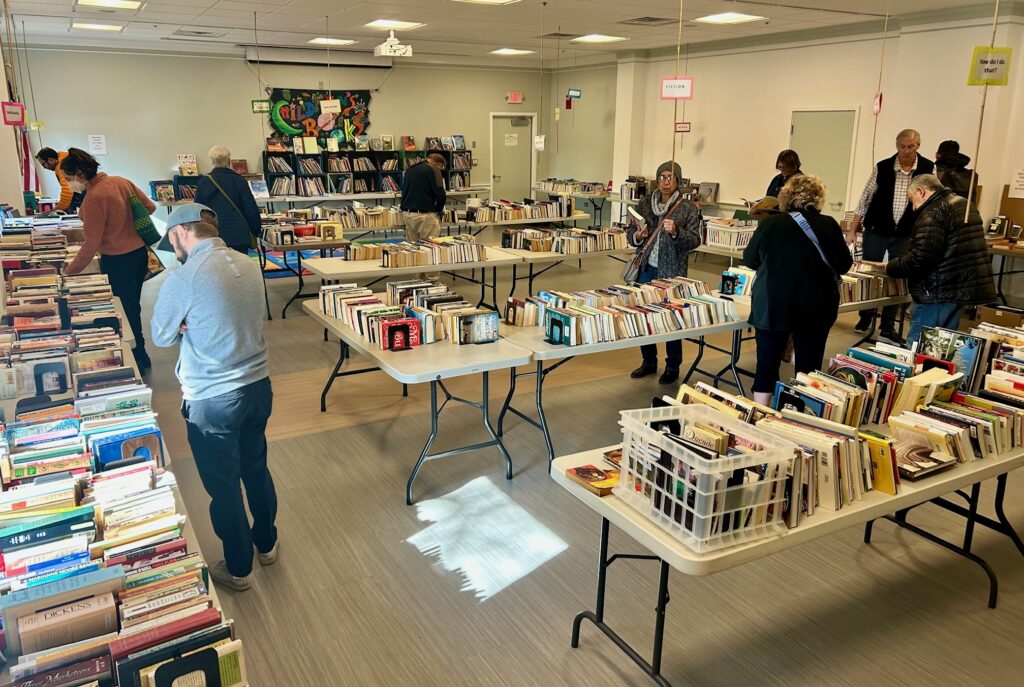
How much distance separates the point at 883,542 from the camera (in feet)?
12.5

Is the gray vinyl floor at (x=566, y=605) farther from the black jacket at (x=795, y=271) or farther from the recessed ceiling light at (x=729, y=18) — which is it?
the recessed ceiling light at (x=729, y=18)

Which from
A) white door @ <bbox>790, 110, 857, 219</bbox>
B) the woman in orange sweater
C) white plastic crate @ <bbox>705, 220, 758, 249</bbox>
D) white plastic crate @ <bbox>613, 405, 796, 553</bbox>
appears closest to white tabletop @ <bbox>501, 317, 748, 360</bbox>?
white plastic crate @ <bbox>613, 405, 796, 553</bbox>

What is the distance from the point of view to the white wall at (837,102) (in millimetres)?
8195

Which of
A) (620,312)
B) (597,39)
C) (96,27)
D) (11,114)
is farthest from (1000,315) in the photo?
(96,27)

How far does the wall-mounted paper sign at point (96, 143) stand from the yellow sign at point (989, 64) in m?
11.7

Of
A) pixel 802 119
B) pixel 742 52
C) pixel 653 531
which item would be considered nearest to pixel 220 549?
pixel 653 531

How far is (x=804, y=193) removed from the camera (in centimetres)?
417

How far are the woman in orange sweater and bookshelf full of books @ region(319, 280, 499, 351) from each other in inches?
73.0

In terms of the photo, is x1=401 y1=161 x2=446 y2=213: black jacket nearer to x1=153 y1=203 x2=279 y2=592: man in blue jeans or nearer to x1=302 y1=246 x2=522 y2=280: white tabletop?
x1=302 y1=246 x2=522 y2=280: white tabletop

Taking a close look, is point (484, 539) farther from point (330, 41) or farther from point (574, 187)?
point (574, 187)

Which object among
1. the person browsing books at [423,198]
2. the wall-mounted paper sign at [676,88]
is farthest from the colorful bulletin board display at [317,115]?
the wall-mounted paper sign at [676,88]

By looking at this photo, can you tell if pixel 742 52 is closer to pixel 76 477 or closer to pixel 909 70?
pixel 909 70

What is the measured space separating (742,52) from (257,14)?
7.01 meters

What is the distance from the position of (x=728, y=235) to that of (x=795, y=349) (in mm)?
4197
